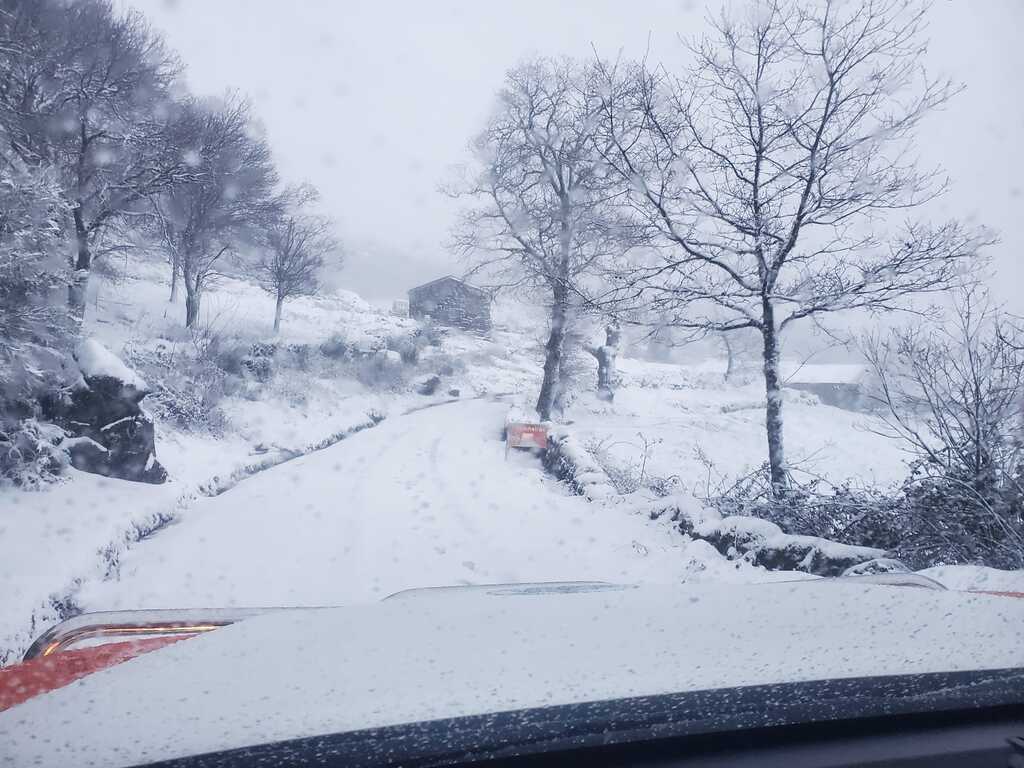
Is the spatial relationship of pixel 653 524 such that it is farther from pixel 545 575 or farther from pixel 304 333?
pixel 304 333

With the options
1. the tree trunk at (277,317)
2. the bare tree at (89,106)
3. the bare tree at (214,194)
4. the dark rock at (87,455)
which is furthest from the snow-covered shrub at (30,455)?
the tree trunk at (277,317)

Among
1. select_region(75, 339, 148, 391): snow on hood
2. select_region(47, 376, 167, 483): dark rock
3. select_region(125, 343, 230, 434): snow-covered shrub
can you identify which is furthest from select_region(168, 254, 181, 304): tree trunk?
select_region(47, 376, 167, 483): dark rock

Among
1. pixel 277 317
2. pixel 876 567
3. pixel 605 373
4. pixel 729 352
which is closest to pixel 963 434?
pixel 876 567

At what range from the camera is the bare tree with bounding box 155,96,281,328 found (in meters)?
12.9

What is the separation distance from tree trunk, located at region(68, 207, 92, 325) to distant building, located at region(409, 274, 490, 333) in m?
13.3

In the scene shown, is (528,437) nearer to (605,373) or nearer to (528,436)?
(528,436)

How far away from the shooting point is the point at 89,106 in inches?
454

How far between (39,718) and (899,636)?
262cm

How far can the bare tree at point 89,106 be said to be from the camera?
10375 millimetres

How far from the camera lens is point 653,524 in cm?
843

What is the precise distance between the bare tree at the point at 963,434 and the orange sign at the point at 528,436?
835 cm

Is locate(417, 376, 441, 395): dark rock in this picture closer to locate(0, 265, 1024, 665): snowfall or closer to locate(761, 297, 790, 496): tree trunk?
locate(0, 265, 1024, 665): snowfall

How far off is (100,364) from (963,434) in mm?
11188

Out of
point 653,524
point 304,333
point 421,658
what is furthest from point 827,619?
point 304,333
